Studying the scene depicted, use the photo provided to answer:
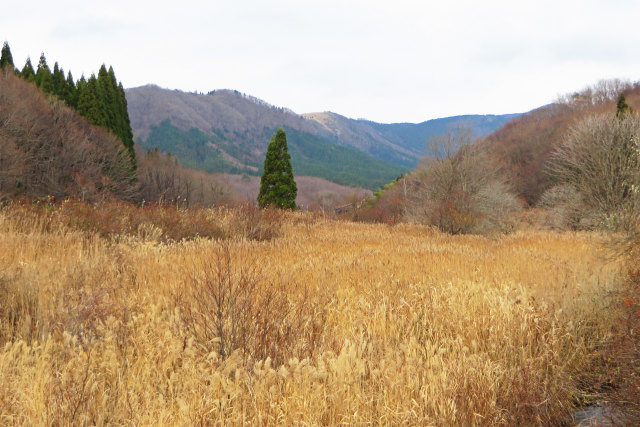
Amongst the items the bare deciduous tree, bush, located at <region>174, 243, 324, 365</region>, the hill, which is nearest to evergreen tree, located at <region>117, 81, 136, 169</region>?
the bare deciduous tree

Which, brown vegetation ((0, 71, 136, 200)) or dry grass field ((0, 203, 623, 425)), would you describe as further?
brown vegetation ((0, 71, 136, 200))

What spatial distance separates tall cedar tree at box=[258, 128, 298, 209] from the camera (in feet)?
106

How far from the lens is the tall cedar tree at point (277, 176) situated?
3222 cm

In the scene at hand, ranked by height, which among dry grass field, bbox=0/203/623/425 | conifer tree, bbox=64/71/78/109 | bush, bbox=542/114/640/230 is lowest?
dry grass field, bbox=0/203/623/425

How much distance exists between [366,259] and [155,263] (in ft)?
11.7

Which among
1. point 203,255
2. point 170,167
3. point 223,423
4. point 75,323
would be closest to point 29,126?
point 170,167

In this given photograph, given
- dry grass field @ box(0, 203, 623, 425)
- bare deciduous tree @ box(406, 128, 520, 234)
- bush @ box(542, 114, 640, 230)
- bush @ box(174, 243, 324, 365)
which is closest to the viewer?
dry grass field @ box(0, 203, 623, 425)

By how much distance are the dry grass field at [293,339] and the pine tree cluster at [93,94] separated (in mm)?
36816

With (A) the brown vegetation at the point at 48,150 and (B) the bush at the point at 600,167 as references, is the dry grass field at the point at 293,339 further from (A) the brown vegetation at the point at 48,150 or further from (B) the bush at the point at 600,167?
(A) the brown vegetation at the point at 48,150

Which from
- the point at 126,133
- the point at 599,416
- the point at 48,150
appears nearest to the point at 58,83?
the point at 126,133

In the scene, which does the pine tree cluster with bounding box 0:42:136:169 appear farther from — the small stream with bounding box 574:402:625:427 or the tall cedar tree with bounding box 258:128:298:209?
the small stream with bounding box 574:402:625:427

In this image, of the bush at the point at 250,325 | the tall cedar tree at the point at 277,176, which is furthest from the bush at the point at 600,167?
the tall cedar tree at the point at 277,176

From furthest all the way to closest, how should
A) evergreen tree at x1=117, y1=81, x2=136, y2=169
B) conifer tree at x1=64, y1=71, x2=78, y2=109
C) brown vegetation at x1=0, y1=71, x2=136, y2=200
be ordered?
1. evergreen tree at x1=117, y1=81, x2=136, y2=169
2. conifer tree at x1=64, y1=71, x2=78, y2=109
3. brown vegetation at x1=0, y1=71, x2=136, y2=200

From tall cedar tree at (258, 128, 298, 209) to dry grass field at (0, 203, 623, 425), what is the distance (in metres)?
25.0
